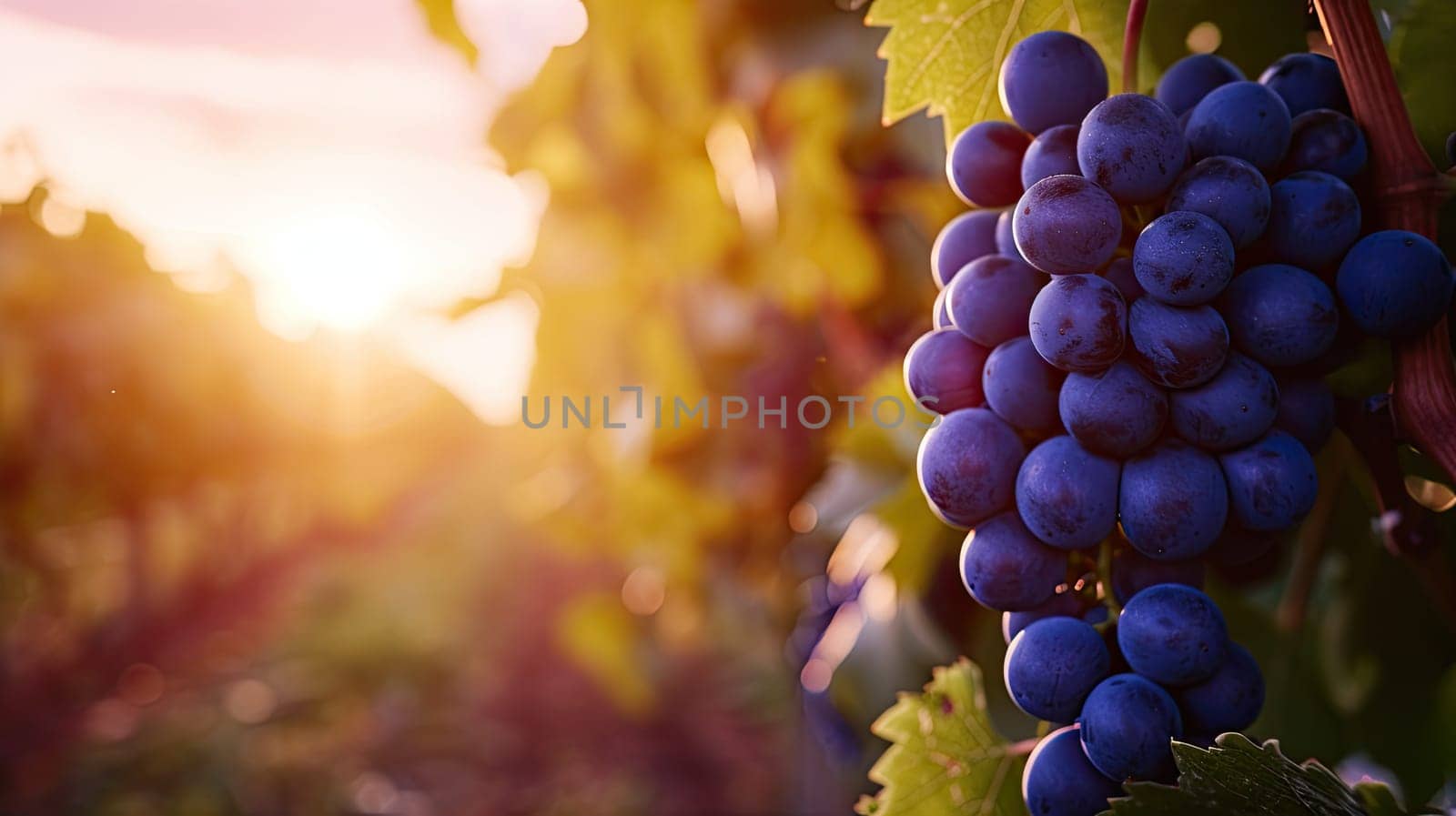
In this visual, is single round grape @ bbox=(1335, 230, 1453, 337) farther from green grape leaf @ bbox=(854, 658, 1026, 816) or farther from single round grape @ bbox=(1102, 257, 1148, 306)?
green grape leaf @ bbox=(854, 658, 1026, 816)

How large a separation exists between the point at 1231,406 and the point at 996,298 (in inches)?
4.3

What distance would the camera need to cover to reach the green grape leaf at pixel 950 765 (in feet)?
1.64

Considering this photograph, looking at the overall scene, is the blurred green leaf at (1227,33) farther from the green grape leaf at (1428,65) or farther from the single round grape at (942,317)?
the single round grape at (942,317)

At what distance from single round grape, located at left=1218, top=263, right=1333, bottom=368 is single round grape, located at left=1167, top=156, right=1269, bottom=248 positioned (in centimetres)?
2

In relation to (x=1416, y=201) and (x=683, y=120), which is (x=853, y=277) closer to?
(x=683, y=120)

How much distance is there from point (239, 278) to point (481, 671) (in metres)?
4.12

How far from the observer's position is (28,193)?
18.6 ft

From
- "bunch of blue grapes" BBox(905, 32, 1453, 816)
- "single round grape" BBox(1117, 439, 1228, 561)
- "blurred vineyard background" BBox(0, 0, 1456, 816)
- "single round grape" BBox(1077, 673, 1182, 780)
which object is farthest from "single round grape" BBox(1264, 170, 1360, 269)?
"blurred vineyard background" BBox(0, 0, 1456, 816)

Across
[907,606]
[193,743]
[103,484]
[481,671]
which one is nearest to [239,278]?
[103,484]

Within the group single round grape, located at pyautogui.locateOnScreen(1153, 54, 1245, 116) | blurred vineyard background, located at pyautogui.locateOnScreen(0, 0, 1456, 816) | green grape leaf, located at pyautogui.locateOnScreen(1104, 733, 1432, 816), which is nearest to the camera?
green grape leaf, located at pyautogui.locateOnScreen(1104, 733, 1432, 816)

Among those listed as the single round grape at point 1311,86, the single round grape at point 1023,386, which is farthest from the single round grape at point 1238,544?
the single round grape at point 1311,86

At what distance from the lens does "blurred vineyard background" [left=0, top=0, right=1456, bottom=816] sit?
105cm

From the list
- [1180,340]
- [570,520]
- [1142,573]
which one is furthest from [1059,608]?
[570,520]

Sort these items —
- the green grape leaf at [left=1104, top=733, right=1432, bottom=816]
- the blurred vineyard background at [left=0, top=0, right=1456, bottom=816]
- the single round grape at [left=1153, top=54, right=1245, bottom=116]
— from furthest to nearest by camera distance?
the blurred vineyard background at [left=0, top=0, right=1456, bottom=816], the single round grape at [left=1153, top=54, right=1245, bottom=116], the green grape leaf at [left=1104, top=733, right=1432, bottom=816]
